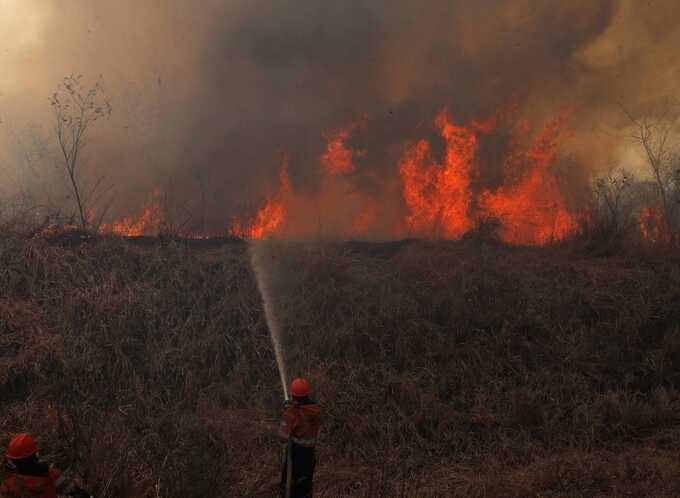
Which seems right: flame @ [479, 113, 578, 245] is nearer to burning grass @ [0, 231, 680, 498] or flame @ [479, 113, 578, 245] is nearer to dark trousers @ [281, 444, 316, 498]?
burning grass @ [0, 231, 680, 498]

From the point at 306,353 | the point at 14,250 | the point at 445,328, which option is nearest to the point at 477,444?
the point at 445,328

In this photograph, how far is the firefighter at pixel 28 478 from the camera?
382 cm

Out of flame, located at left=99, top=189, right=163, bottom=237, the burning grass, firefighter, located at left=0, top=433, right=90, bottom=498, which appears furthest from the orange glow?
firefighter, located at left=0, top=433, right=90, bottom=498

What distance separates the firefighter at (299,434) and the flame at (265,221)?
9.19 metres

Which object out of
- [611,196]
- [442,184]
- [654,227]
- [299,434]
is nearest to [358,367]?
[299,434]

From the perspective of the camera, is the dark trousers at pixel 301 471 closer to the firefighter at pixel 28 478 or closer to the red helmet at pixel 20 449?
the firefighter at pixel 28 478

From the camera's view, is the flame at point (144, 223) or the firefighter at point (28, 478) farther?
the flame at point (144, 223)

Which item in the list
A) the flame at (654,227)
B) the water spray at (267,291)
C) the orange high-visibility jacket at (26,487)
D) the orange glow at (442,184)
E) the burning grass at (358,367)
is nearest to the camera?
the orange high-visibility jacket at (26,487)

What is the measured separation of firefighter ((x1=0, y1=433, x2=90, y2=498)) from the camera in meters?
3.82

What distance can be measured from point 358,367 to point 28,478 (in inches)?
239

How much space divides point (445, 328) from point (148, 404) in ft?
17.8

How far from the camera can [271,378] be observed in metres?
9.41

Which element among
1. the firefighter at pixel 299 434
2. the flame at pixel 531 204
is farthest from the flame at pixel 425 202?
the firefighter at pixel 299 434

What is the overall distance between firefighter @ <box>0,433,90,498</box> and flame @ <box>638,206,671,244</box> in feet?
47.2
